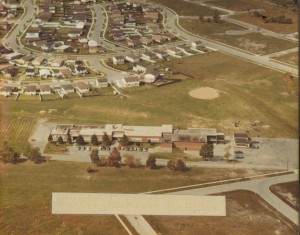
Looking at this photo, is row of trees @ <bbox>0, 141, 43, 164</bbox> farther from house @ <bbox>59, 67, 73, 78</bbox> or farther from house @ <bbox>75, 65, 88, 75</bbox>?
house @ <bbox>75, 65, 88, 75</bbox>

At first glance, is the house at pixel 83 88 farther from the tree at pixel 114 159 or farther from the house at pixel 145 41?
the house at pixel 145 41

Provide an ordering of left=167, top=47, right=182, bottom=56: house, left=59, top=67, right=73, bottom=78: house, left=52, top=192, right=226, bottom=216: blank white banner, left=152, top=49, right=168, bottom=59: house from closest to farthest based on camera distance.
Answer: left=52, top=192, right=226, bottom=216: blank white banner
left=59, top=67, right=73, bottom=78: house
left=152, top=49, right=168, bottom=59: house
left=167, top=47, right=182, bottom=56: house

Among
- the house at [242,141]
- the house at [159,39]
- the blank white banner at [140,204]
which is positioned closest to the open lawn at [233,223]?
the blank white banner at [140,204]

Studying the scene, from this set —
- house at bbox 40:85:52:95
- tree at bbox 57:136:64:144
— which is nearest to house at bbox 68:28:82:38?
house at bbox 40:85:52:95

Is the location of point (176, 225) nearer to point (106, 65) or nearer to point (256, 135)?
point (256, 135)

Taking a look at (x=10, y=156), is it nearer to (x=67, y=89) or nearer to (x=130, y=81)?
(x=67, y=89)

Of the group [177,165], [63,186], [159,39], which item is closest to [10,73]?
[159,39]
